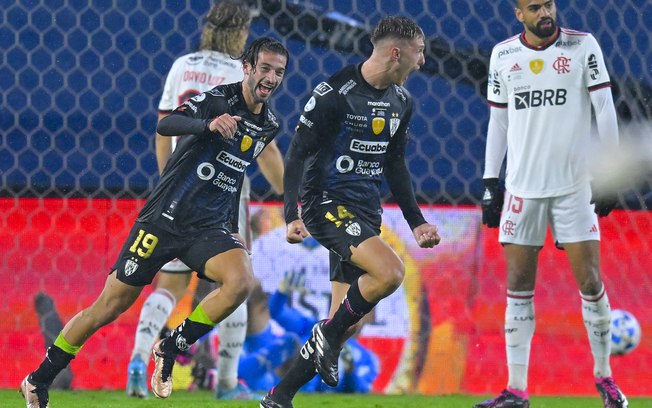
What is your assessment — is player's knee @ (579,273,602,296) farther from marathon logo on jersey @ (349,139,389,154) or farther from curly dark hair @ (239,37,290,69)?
curly dark hair @ (239,37,290,69)

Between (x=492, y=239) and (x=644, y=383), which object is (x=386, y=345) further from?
(x=644, y=383)

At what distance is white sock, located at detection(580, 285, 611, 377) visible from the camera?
4094 millimetres

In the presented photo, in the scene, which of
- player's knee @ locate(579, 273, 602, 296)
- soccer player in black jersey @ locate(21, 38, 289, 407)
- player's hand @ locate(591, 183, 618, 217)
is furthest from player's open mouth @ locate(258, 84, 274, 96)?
player's knee @ locate(579, 273, 602, 296)

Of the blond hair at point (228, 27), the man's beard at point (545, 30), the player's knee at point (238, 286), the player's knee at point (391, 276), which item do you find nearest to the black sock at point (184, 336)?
the player's knee at point (238, 286)

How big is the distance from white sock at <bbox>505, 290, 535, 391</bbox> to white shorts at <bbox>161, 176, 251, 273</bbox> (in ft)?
3.80

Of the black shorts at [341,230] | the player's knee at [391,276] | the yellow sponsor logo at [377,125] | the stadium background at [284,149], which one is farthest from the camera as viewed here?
the stadium background at [284,149]

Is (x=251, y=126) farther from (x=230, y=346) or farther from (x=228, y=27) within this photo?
(x=230, y=346)

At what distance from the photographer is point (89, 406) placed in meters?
4.18

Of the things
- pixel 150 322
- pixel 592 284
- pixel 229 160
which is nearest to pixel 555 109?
pixel 592 284

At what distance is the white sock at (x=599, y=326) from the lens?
4094 millimetres

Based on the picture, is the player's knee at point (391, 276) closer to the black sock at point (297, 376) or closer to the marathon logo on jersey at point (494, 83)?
the black sock at point (297, 376)

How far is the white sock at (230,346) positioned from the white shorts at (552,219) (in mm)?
1166

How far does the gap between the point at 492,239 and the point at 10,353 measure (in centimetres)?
218

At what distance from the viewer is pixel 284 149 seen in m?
5.45
